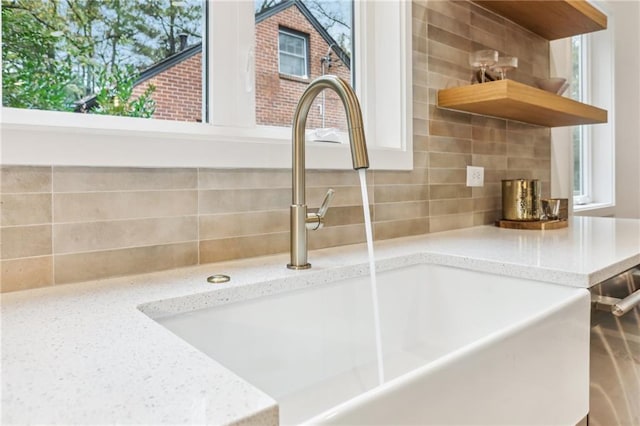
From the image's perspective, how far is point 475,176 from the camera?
5.75ft

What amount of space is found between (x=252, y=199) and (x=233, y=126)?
20cm

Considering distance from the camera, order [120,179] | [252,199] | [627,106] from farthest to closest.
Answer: [627,106] → [252,199] → [120,179]

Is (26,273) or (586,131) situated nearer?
(26,273)

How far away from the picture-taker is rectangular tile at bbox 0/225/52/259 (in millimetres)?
812

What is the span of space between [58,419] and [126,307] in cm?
35

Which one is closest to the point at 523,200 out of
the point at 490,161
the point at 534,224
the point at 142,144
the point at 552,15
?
the point at 534,224

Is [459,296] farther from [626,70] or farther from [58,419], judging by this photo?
[626,70]

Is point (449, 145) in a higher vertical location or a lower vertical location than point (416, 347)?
higher

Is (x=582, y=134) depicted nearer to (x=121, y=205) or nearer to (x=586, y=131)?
(x=586, y=131)

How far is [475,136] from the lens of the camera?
1767mm

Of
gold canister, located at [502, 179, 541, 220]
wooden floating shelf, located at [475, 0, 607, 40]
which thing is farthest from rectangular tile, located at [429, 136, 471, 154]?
wooden floating shelf, located at [475, 0, 607, 40]

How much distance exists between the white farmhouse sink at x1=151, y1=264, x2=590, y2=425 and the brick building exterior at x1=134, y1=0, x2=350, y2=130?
21.5 inches

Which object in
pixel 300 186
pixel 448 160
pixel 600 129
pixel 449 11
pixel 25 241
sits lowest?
pixel 25 241

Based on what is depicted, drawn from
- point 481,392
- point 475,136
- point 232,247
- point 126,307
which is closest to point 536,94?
point 475,136
